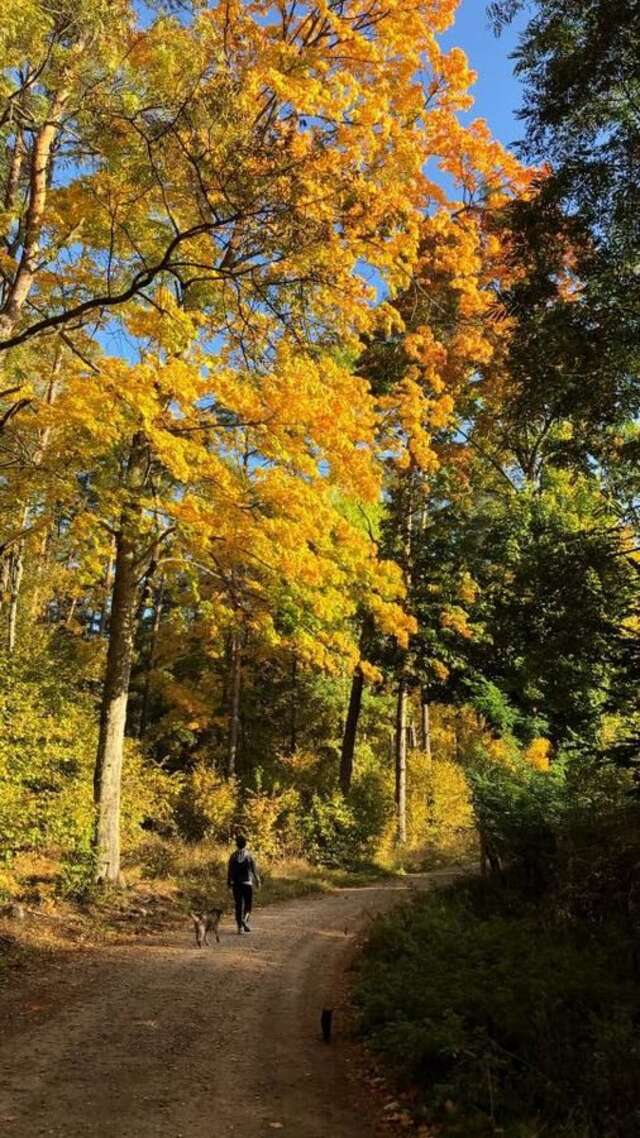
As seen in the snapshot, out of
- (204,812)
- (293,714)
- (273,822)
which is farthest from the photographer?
(293,714)

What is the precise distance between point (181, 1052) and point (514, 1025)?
9.05 feet

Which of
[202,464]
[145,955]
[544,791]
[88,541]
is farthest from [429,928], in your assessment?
[88,541]

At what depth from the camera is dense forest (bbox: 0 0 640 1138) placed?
6387mm

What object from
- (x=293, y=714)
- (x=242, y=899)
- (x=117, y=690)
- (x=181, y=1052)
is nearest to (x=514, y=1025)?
(x=181, y=1052)

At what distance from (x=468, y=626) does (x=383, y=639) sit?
2633 millimetres

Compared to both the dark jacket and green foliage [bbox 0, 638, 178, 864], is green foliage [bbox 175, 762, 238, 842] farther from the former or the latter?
the dark jacket

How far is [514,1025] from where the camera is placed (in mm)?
5773

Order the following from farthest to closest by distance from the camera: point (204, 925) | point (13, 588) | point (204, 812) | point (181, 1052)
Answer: point (204, 812) < point (13, 588) < point (204, 925) < point (181, 1052)

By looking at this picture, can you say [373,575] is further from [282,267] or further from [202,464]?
[282,267]

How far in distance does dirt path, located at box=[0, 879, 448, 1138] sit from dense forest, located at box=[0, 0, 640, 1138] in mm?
740

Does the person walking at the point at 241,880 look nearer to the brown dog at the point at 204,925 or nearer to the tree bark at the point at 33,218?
the brown dog at the point at 204,925

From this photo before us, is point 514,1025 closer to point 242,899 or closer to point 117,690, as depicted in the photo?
point 242,899

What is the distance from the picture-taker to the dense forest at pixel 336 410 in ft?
21.0

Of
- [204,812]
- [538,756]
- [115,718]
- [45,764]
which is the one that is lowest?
[204,812]
